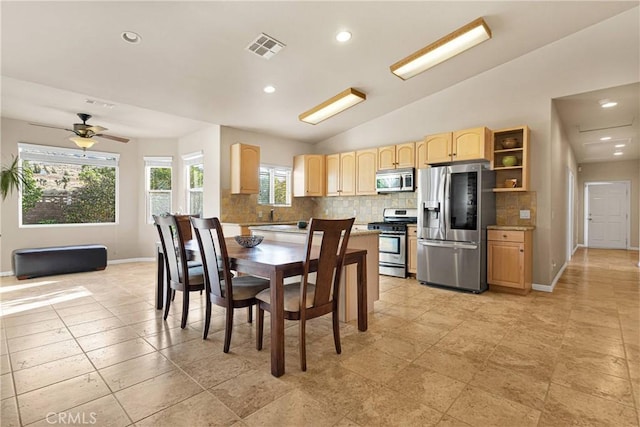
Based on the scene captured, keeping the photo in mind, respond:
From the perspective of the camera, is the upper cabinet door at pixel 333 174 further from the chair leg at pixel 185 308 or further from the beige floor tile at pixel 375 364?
the beige floor tile at pixel 375 364

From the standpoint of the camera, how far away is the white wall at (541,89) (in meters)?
3.74

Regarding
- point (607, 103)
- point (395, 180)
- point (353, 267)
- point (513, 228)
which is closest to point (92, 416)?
point (353, 267)

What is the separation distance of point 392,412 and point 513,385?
0.87 m

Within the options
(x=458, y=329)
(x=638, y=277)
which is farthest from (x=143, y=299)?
(x=638, y=277)

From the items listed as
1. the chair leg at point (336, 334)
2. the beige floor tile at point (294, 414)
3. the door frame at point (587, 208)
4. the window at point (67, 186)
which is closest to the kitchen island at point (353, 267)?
the chair leg at point (336, 334)

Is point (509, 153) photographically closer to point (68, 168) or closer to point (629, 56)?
point (629, 56)

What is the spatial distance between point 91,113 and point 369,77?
13.7ft

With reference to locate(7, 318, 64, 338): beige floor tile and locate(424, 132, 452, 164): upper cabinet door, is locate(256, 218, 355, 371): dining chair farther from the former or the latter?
locate(424, 132, 452, 164): upper cabinet door

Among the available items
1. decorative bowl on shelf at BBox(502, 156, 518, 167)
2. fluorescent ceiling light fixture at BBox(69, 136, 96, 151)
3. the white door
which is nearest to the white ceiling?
fluorescent ceiling light fixture at BBox(69, 136, 96, 151)

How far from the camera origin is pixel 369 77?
14.3 feet

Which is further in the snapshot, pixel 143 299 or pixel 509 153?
pixel 509 153

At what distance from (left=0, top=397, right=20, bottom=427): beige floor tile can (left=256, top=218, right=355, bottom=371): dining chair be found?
4.53 ft

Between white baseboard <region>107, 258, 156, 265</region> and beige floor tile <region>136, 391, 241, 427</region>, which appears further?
white baseboard <region>107, 258, 156, 265</region>

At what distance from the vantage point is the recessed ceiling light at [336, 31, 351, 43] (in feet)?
10.8
